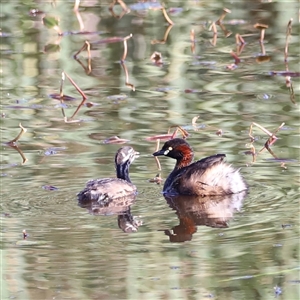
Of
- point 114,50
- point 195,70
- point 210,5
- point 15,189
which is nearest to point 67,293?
point 15,189

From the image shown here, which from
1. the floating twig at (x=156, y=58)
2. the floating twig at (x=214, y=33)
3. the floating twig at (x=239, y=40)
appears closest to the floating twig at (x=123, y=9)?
the floating twig at (x=214, y=33)

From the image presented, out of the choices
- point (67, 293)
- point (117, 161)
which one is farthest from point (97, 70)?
point (67, 293)

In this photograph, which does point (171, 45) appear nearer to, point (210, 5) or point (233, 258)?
point (210, 5)

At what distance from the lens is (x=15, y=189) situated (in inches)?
357

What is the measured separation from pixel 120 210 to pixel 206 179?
0.87 meters

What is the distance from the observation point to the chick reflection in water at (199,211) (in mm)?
8021

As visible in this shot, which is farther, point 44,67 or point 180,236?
point 44,67

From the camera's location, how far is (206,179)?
9.27 metres

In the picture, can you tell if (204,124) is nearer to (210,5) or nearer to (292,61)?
(292,61)

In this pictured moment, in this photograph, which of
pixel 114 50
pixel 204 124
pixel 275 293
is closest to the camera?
pixel 275 293

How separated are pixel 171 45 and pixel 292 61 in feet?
6.81

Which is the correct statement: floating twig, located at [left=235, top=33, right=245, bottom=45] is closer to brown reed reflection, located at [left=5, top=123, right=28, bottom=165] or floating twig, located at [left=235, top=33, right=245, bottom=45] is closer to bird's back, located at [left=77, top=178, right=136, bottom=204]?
brown reed reflection, located at [left=5, top=123, right=28, bottom=165]

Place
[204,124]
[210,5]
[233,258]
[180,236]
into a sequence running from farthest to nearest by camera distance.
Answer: [210,5] → [204,124] → [180,236] → [233,258]

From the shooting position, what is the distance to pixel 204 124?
36.3 feet
